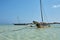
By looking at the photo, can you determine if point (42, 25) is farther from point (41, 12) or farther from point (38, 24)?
point (41, 12)

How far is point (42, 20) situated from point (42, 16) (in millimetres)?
1433

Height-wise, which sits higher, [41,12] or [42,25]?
[41,12]

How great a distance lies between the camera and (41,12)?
51250mm

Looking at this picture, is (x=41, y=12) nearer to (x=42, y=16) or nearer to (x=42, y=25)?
(x=42, y=16)

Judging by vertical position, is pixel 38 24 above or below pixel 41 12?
below

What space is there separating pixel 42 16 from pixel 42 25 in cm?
327

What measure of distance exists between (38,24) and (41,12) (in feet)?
14.4

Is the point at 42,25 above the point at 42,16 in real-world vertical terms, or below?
below

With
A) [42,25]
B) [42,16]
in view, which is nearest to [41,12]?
[42,16]

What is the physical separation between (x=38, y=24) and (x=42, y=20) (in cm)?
200

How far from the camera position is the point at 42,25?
171 ft

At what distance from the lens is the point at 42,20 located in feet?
170

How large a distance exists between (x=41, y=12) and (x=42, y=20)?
286 centimetres

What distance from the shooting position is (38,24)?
51906mm
